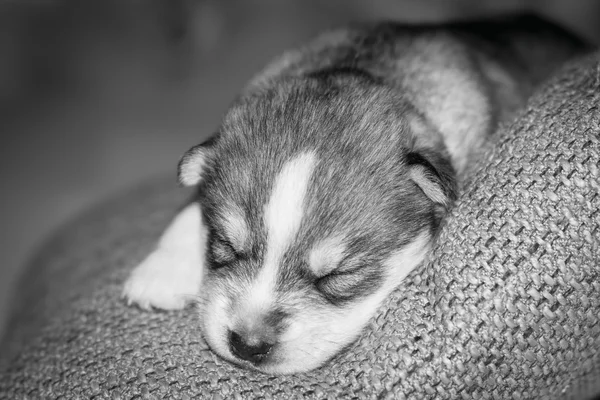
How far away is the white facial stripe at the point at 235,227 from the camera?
1908 mm

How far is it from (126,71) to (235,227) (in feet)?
11.4

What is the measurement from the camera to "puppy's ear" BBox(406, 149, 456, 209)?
183 cm

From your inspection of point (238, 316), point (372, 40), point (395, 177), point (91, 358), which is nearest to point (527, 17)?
point (372, 40)

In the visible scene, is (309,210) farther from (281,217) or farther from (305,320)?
(305,320)

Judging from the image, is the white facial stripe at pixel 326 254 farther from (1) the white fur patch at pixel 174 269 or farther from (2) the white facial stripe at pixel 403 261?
(1) the white fur patch at pixel 174 269

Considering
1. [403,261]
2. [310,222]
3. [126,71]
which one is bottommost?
[126,71]

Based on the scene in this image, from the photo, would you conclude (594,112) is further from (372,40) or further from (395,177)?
(372,40)

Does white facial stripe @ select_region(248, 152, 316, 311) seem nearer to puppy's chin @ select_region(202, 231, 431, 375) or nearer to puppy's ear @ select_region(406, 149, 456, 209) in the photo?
puppy's chin @ select_region(202, 231, 431, 375)

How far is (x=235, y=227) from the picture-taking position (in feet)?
6.33

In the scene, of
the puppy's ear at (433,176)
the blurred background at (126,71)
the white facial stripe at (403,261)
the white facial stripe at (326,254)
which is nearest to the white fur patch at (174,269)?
the white facial stripe at (326,254)

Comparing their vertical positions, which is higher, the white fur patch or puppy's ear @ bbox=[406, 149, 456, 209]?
puppy's ear @ bbox=[406, 149, 456, 209]

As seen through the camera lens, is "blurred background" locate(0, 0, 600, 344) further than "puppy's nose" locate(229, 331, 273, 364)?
Yes

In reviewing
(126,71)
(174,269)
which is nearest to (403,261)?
(174,269)

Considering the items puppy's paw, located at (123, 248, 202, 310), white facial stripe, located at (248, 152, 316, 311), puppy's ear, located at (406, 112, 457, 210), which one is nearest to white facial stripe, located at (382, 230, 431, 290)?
puppy's ear, located at (406, 112, 457, 210)
